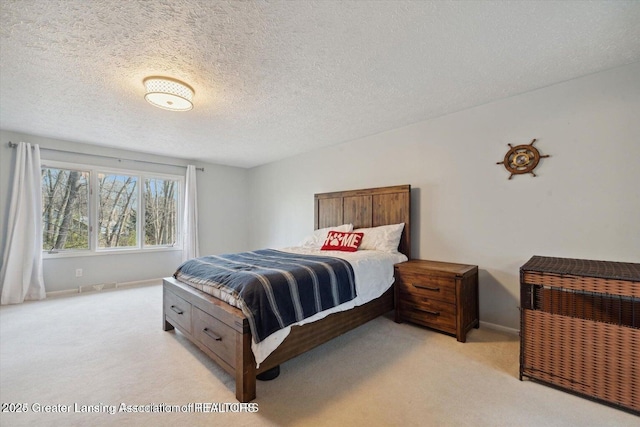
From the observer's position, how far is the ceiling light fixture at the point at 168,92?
7.26 feet

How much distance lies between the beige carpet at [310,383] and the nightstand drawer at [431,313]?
0.11 metres

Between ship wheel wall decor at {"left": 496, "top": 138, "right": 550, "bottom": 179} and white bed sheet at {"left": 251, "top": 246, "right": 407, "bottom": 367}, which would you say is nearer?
white bed sheet at {"left": 251, "top": 246, "right": 407, "bottom": 367}

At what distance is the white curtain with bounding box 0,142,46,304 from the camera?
3539mm

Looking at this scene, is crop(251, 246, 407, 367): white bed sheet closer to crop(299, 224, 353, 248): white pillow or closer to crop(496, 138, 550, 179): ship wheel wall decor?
crop(299, 224, 353, 248): white pillow

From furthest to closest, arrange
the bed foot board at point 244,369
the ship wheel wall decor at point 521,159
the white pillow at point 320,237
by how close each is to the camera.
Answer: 1. the white pillow at point 320,237
2. the ship wheel wall decor at point 521,159
3. the bed foot board at point 244,369

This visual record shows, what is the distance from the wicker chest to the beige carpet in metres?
0.11

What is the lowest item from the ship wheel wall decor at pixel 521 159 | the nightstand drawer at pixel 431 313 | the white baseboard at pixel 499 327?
the white baseboard at pixel 499 327

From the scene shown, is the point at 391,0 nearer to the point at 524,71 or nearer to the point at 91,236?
the point at 524,71

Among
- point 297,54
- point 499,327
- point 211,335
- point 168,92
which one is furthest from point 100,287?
point 499,327

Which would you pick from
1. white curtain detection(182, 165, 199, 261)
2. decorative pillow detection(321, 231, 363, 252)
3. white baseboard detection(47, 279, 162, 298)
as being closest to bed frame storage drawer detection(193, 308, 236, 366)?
decorative pillow detection(321, 231, 363, 252)

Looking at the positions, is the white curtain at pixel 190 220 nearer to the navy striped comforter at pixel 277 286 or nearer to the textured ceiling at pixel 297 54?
the textured ceiling at pixel 297 54

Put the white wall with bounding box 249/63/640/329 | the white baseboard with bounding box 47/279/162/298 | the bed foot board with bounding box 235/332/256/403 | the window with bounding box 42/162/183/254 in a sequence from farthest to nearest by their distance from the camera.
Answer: the window with bounding box 42/162/183/254, the white baseboard with bounding box 47/279/162/298, the white wall with bounding box 249/63/640/329, the bed foot board with bounding box 235/332/256/403

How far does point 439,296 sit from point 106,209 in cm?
528

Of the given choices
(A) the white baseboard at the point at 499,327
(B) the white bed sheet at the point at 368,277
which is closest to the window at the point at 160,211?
(B) the white bed sheet at the point at 368,277
